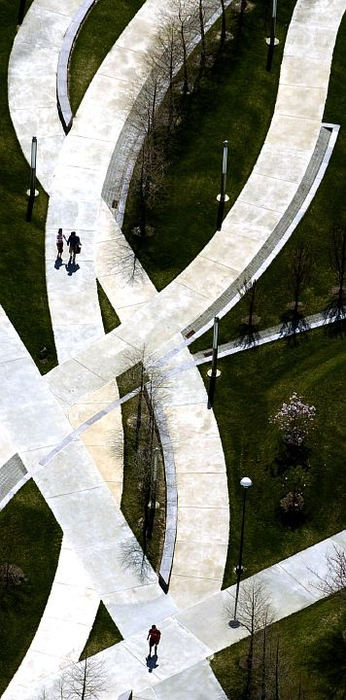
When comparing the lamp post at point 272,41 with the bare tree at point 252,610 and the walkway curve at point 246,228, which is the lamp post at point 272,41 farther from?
the bare tree at point 252,610

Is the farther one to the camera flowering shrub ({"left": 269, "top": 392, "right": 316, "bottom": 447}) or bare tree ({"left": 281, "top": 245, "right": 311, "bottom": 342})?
bare tree ({"left": 281, "top": 245, "right": 311, "bottom": 342})

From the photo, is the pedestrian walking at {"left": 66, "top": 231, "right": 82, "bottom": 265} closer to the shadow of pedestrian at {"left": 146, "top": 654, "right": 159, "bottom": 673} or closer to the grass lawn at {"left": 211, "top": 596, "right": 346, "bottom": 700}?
the grass lawn at {"left": 211, "top": 596, "right": 346, "bottom": 700}

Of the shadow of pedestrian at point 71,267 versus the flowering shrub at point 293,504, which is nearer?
the flowering shrub at point 293,504

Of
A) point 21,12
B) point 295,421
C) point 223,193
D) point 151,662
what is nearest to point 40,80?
point 21,12

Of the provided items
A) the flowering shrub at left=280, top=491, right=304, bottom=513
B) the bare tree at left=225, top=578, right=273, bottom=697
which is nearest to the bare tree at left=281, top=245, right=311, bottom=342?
the flowering shrub at left=280, top=491, right=304, bottom=513

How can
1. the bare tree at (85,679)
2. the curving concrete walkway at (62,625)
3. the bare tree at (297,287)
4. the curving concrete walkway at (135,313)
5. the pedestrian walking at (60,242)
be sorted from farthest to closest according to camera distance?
1. the pedestrian walking at (60,242)
2. the bare tree at (297,287)
3. the curving concrete walkway at (135,313)
4. the curving concrete walkway at (62,625)
5. the bare tree at (85,679)

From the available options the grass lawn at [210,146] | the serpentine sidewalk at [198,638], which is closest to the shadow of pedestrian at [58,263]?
the grass lawn at [210,146]

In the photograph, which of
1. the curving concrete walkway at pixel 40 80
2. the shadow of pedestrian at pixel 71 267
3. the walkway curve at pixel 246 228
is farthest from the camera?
the curving concrete walkway at pixel 40 80
